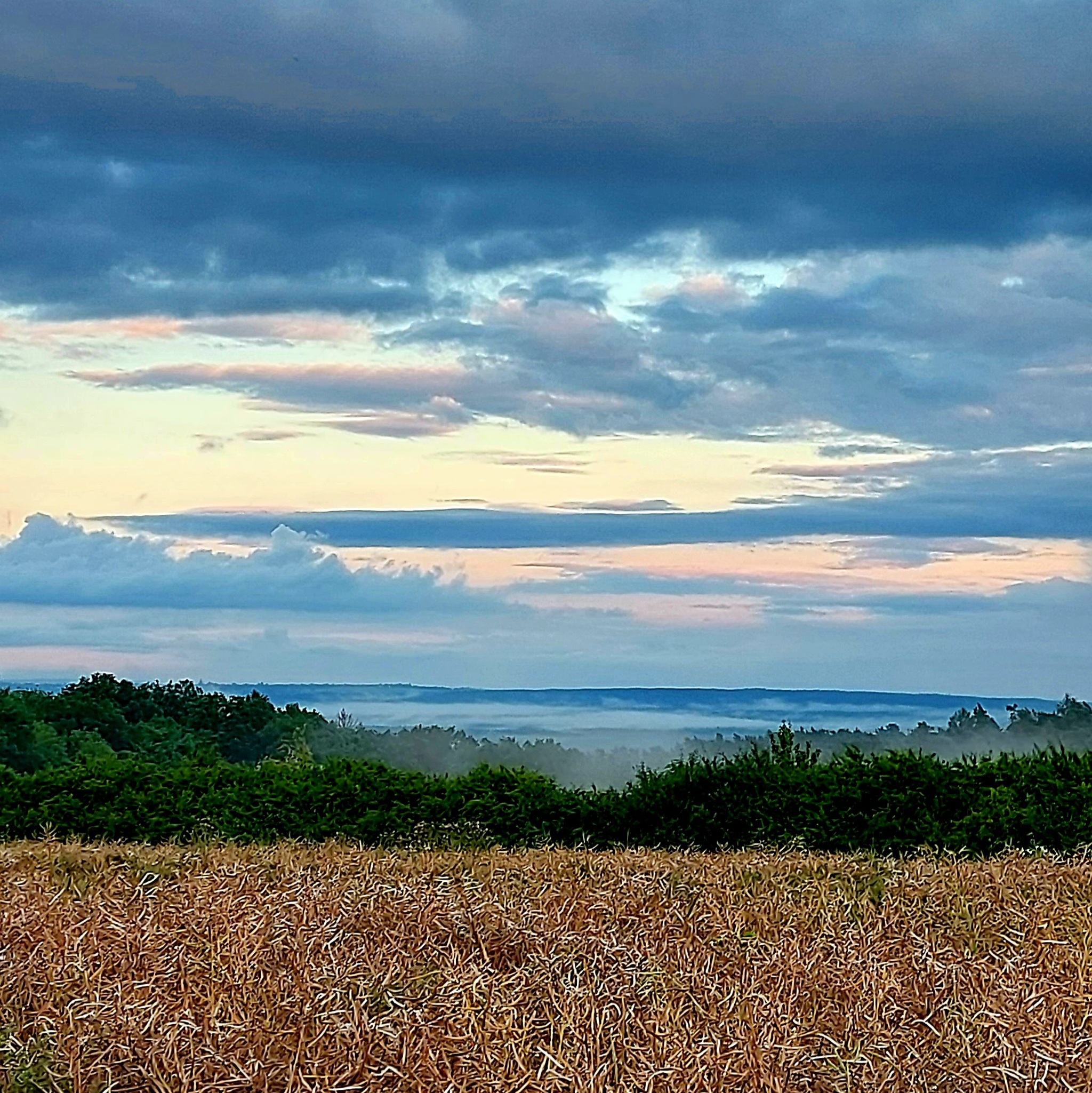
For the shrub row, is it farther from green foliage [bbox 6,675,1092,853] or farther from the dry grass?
the dry grass

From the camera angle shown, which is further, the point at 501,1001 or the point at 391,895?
the point at 391,895

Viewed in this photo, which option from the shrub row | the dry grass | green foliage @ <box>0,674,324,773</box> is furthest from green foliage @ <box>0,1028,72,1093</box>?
green foliage @ <box>0,674,324,773</box>

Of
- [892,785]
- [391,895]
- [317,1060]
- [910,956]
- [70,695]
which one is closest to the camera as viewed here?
[317,1060]

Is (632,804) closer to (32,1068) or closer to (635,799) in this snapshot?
(635,799)

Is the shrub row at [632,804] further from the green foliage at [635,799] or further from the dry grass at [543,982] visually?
the dry grass at [543,982]

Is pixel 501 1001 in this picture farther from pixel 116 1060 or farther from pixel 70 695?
pixel 70 695

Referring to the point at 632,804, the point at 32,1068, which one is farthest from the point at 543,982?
the point at 632,804

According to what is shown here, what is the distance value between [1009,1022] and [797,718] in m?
9.63

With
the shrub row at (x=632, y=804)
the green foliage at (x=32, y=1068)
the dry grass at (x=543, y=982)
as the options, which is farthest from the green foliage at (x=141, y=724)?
the green foliage at (x=32, y=1068)

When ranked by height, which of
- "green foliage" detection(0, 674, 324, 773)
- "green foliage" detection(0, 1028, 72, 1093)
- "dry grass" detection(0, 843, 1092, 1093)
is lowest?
"green foliage" detection(0, 1028, 72, 1093)

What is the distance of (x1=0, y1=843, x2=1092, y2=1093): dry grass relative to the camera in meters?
5.46

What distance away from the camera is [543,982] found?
20.6 ft

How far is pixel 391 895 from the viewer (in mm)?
7914

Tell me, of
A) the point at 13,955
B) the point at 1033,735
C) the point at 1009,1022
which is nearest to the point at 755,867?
the point at 1009,1022
